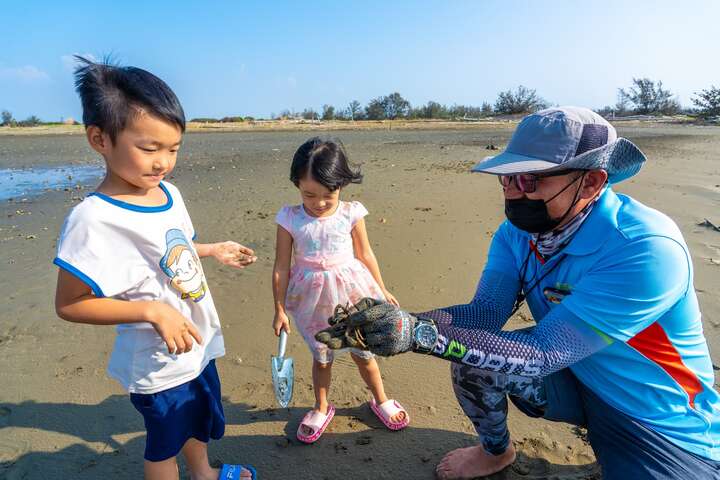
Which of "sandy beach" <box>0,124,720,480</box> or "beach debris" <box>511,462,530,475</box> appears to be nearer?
"beach debris" <box>511,462,530,475</box>

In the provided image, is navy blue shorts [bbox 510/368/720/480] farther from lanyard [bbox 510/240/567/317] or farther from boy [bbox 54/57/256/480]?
boy [bbox 54/57/256/480]

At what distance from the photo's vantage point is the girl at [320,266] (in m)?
2.31

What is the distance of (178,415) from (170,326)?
1.50 ft

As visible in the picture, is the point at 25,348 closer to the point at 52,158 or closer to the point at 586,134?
the point at 586,134

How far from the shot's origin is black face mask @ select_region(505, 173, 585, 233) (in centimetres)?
170

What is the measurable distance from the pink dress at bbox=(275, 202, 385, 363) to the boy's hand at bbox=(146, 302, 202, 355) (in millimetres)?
786

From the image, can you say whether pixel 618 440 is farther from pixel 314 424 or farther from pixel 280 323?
pixel 280 323

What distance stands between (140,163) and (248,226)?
4.77 meters

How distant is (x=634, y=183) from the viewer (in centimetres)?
821

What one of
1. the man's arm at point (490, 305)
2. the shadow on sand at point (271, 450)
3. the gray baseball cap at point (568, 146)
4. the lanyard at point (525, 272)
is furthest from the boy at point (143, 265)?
the lanyard at point (525, 272)

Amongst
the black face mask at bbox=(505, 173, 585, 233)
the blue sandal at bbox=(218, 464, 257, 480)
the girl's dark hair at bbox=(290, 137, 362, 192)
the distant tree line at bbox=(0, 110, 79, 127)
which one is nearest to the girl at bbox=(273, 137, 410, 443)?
the girl's dark hair at bbox=(290, 137, 362, 192)

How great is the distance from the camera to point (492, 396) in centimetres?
198

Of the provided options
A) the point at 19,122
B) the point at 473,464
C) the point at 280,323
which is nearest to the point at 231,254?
the point at 280,323

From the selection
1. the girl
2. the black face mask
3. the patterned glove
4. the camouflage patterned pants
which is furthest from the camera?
the girl
